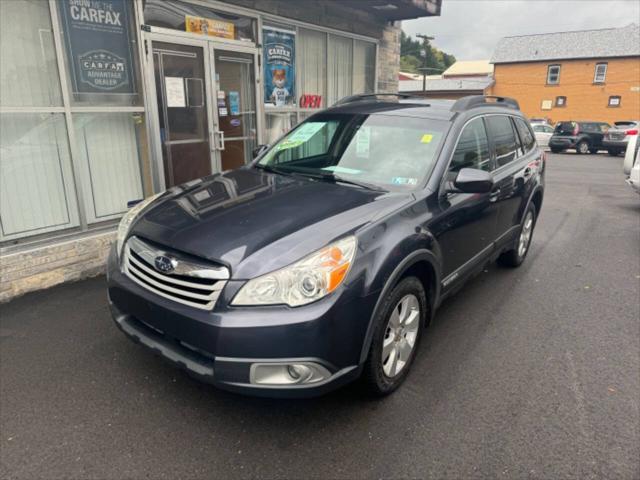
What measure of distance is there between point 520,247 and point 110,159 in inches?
188

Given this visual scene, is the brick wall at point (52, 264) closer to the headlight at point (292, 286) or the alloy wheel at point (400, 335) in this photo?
the headlight at point (292, 286)

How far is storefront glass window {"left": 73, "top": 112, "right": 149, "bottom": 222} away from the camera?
4.98 meters

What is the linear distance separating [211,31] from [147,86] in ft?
4.36

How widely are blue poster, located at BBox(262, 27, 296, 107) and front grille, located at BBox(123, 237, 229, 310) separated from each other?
5029 millimetres

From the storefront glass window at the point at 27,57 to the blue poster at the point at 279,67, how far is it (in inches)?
124

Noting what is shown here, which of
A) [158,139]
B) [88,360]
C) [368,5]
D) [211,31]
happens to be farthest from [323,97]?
[88,360]

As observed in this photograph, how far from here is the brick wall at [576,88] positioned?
120 ft

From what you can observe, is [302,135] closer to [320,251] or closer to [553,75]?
[320,251]

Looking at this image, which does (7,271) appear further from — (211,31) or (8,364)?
(211,31)

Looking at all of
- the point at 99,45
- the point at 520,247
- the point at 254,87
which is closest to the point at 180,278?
the point at 99,45

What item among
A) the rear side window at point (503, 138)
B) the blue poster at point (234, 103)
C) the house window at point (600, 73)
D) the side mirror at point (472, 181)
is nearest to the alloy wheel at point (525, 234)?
the rear side window at point (503, 138)

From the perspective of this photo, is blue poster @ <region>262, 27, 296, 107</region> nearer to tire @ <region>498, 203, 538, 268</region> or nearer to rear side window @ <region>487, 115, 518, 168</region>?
rear side window @ <region>487, 115, 518, 168</region>

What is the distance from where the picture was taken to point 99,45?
489 cm

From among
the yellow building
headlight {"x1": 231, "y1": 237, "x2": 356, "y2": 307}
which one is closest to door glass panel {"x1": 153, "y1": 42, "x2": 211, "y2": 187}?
headlight {"x1": 231, "y1": 237, "x2": 356, "y2": 307}
